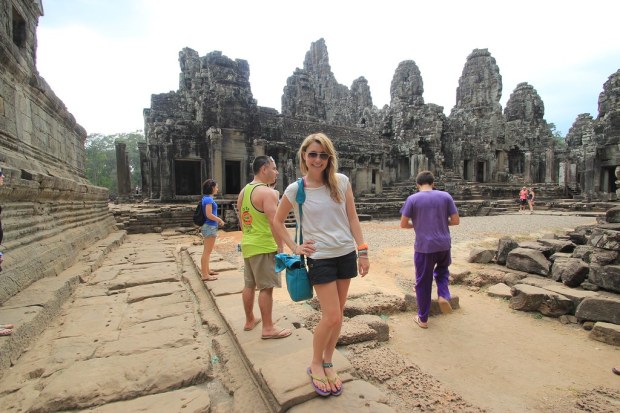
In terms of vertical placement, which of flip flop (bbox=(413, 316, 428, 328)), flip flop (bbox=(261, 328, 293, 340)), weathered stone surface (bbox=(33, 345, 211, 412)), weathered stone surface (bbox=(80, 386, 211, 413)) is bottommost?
flip flop (bbox=(413, 316, 428, 328))

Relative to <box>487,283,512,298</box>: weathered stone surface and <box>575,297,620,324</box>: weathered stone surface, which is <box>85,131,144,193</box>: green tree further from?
<box>575,297,620,324</box>: weathered stone surface

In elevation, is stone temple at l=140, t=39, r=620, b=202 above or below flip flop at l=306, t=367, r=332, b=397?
above

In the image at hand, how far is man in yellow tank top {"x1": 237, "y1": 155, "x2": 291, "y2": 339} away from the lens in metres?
2.72

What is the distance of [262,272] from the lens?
2.75 meters

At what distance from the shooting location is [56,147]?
7680 mm

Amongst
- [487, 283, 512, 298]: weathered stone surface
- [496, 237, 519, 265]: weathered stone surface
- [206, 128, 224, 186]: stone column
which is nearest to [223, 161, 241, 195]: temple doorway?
[206, 128, 224, 186]: stone column

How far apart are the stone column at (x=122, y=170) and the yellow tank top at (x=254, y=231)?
777 inches

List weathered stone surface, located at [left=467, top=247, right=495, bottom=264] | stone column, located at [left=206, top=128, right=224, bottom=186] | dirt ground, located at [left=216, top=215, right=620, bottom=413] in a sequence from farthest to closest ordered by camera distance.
Answer: stone column, located at [left=206, top=128, right=224, bottom=186] → weathered stone surface, located at [left=467, top=247, right=495, bottom=264] → dirt ground, located at [left=216, top=215, right=620, bottom=413]

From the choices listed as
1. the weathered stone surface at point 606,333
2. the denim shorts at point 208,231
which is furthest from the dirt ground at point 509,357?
the denim shorts at point 208,231

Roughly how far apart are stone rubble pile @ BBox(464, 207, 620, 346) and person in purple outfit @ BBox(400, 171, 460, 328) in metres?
1.23

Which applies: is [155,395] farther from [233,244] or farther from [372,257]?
[233,244]

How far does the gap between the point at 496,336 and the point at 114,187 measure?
167ft

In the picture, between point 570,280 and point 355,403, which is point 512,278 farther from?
point 355,403

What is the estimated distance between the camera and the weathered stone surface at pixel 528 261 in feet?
16.6
